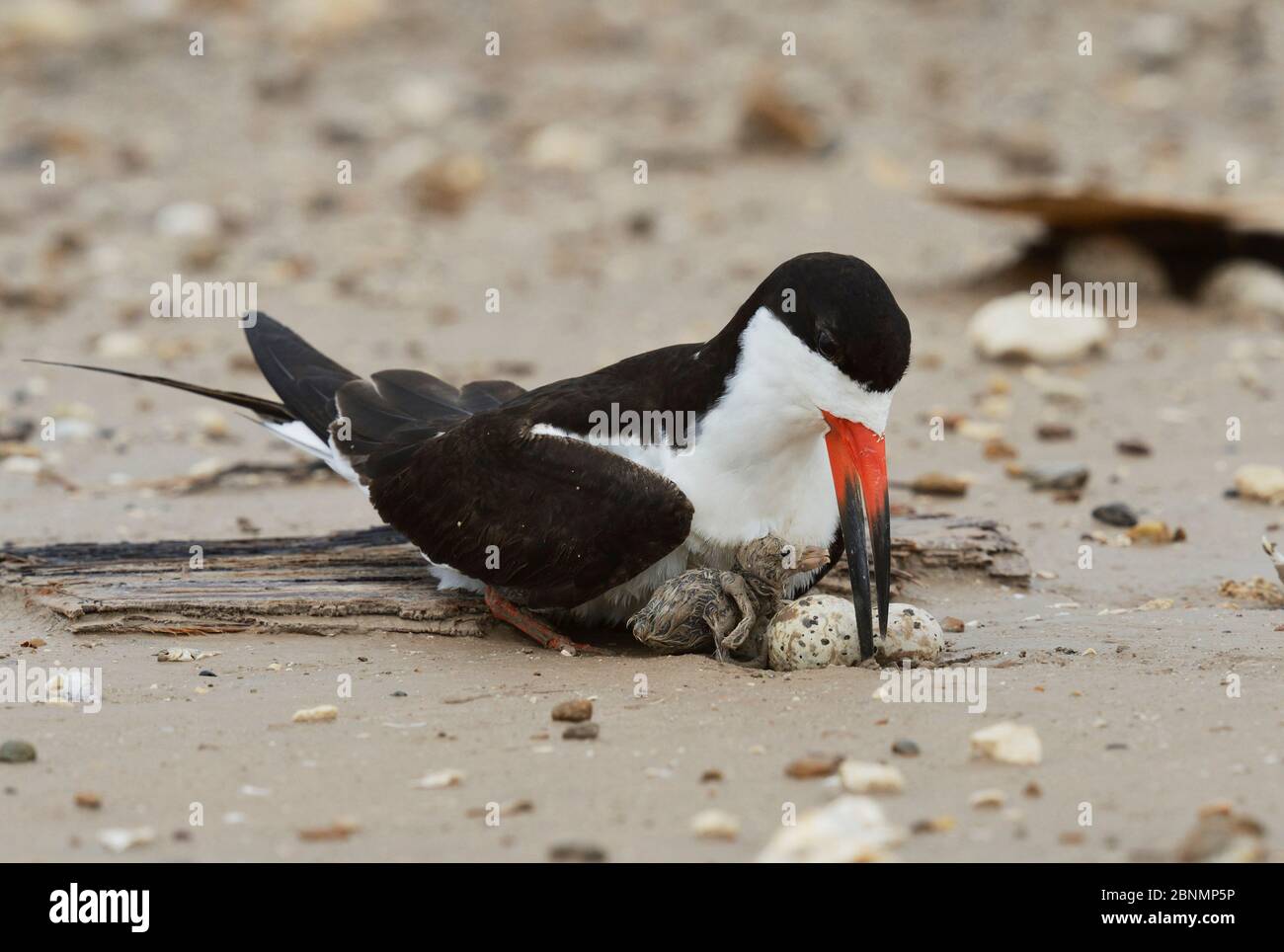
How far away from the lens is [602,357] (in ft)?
31.4

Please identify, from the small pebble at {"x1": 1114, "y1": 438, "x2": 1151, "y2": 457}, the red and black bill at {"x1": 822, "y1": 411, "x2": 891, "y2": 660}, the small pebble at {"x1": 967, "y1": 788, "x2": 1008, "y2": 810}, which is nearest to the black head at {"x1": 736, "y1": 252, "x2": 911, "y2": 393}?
the red and black bill at {"x1": 822, "y1": 411, "x2": 891, "y2": 660}

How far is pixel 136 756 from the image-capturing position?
14.3 feet

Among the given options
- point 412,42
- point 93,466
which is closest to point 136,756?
point 93,466

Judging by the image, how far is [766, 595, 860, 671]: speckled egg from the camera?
5.12m

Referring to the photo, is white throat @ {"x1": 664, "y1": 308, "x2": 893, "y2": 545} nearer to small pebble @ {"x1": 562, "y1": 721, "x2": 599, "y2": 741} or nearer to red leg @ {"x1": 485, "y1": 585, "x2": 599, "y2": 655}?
red leg @ {"x1": 485, "y1": 585, "x2": 599, "y2": 655}

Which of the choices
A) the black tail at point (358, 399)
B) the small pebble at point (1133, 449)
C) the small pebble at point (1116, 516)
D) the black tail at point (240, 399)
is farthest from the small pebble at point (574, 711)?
the small pebble at point (1133, 449)

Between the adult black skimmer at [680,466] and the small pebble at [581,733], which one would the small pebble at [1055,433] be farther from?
the small pebble at [581,733]

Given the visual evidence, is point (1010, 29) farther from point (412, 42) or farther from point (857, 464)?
point (857, 464)

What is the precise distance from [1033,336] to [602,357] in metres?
2.35

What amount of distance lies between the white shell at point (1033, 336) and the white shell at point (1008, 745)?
5.35 m

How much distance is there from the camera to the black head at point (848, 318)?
489 cm

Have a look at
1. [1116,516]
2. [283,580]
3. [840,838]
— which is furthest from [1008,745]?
[1116,516]

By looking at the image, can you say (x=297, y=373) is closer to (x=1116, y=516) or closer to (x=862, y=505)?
(x=862, y=505)

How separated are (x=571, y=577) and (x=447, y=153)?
8.56m
